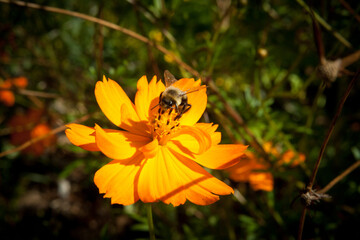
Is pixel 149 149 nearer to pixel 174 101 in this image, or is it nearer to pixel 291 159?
pixel 174 101

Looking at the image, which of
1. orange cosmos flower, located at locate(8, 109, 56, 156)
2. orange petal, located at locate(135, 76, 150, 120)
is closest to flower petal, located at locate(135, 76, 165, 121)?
orange petal, located at locate(135, 76, 150, 120)

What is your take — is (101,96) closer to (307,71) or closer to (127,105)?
(127,105)

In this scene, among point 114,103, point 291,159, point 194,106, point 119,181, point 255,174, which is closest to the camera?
point 119,181

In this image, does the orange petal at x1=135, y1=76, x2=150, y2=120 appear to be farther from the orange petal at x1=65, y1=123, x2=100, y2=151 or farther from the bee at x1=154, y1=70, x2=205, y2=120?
the orange petal at x1=65, y1=123, x2=100, y2=151

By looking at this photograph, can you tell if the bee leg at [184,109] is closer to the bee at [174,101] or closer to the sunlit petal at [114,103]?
the bee at [174,101]

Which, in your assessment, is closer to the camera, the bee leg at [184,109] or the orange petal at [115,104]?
the orange petal at [115,104]

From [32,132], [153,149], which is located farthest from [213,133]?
[32,132]

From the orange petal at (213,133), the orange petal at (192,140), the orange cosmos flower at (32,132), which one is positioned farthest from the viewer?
the orange cosmos flower at (32,132)

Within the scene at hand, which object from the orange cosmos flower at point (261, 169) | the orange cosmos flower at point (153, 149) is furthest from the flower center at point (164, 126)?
the orange cosmos flower at point (261, 169)
